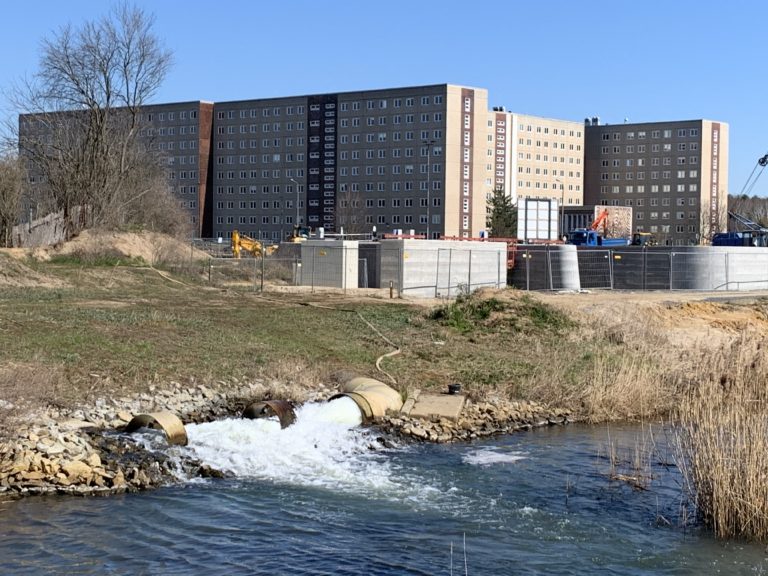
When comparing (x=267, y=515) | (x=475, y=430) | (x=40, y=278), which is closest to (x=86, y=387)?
(x=267, y=515)

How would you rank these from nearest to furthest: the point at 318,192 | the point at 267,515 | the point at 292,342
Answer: the point at 267,515
the point at 292,342
the point at 318,192

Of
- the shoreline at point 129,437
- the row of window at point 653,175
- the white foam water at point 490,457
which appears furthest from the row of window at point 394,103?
the white foam water at point 490,457

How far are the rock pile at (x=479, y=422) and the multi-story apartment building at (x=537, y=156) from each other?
119 m

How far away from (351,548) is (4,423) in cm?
568

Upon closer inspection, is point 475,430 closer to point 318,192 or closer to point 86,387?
point 86,387

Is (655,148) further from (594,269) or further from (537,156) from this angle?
(594,269)

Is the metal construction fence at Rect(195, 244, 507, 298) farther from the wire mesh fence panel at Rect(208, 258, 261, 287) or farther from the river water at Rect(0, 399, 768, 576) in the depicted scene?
the river water at Rect(0, 399, 768, 576)

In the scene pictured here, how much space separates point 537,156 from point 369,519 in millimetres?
137723

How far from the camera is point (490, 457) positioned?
51.9ft

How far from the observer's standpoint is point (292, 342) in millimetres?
22828

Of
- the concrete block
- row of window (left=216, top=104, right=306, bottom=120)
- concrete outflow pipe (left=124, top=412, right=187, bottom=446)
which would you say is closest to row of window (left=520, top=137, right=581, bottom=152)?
row of window (left=216, top=104, right=306, bottom=120)

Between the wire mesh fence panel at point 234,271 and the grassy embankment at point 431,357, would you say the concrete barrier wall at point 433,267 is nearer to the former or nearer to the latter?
the wire mesh fence panel at point 234,271

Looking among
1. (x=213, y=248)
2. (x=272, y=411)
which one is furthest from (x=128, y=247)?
(x=213, y=248)

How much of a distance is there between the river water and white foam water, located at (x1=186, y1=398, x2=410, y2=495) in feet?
0.10
